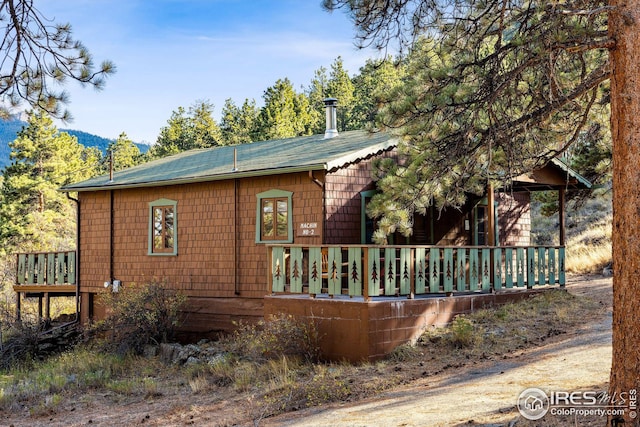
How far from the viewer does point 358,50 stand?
10.4 m

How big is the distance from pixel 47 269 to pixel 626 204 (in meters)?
19.4

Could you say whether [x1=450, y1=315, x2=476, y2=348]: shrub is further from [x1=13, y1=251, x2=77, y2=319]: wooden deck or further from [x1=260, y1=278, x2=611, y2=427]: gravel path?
[x1=13, y1=251, x2=77, y2=319]: wooden deck

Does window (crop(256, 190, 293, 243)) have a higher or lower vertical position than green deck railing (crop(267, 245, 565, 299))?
higher

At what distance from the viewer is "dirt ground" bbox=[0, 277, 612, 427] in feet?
30.5

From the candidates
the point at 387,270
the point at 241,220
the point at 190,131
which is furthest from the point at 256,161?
the point at 190,131

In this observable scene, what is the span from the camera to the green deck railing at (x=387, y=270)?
526 inches

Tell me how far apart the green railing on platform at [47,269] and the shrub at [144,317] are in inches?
186

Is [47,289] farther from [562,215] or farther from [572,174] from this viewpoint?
[572,174]

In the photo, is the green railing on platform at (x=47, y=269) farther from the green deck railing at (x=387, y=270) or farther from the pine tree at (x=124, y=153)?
the pine tree at (x=124, y=153)

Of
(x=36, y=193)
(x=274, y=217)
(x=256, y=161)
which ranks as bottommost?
(x=274, y=217)

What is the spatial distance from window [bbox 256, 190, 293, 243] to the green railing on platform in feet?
25.2

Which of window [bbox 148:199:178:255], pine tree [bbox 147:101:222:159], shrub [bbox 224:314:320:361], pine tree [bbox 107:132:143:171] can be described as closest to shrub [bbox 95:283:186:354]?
window [bbox 148:199:178:255]

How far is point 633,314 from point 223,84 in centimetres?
6507

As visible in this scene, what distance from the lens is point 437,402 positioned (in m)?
9.96
